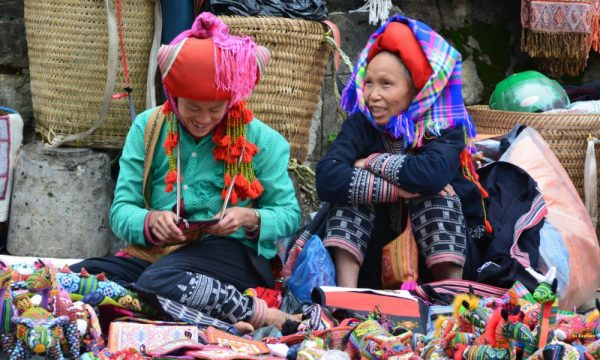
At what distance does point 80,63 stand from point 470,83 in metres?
2.17

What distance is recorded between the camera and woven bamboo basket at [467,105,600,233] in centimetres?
479

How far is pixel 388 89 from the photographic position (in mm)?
3793

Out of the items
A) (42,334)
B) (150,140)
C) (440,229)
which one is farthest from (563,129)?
(42,334)

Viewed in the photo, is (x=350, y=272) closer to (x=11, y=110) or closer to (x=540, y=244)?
(x=540, y=244)

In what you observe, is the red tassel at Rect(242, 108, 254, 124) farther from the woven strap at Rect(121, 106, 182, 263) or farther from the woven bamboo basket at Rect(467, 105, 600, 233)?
the woven bamboo basket at Rect(467, 105, 600, 233)

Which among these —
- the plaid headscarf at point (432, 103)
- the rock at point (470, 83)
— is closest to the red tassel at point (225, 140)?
the plaid headscarf at point (432, 103)

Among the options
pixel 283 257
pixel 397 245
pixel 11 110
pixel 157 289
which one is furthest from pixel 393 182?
pixel 11 110

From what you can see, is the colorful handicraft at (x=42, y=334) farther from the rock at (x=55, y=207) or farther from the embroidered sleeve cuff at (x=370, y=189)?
the rock at (x=55, y=207)

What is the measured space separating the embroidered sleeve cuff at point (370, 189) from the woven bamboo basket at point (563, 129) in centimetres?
136

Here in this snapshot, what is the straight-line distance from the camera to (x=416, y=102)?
3.77m

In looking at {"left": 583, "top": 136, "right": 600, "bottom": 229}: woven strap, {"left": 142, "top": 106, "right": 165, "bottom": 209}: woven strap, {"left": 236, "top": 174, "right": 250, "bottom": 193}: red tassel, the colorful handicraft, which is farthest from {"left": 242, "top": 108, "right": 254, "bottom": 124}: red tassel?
{"left": 583, "top": 136, "right": 600, "bottom": 229}: woven strap

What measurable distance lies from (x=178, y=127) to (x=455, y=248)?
1065 mm

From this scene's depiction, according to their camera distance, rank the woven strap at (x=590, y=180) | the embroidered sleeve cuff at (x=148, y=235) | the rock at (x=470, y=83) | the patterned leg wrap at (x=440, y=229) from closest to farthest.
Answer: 1. the embroidered sleeve cuff at (x=148, y=235)
2. the patterned leg wrap at (x=440, y=229)
3. the woven strap at (x=590, y=180)
4. the rock at (x=470, y=83)

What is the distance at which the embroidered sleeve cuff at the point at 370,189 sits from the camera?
3.66m
